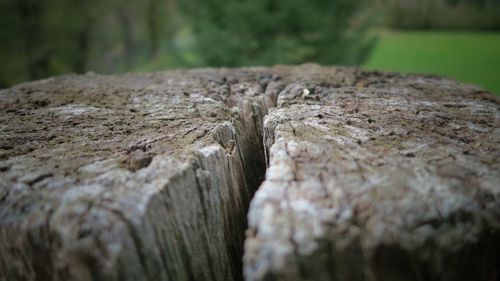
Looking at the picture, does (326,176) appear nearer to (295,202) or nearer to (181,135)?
(295,202)

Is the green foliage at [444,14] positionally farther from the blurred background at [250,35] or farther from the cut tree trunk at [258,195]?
the cut tree trunk at [258,195]

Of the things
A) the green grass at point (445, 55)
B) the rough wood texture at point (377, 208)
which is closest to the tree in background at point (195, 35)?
the green grass at point (445, 55)

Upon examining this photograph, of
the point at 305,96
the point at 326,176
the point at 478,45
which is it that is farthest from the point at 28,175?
the point at 478,45

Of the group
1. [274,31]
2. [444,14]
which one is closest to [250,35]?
[274,31]

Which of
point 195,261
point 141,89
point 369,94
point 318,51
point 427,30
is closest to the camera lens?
point 195,261

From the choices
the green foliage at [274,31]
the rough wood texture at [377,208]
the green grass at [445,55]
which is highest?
the green foliage at [274,31]

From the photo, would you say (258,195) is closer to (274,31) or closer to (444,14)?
(274,31)

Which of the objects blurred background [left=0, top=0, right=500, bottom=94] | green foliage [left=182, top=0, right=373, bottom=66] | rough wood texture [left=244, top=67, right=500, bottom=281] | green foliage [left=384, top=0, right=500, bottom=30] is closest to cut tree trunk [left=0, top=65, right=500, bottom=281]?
rough wood texture [left=244, top=67, right=500, bottom=281]
